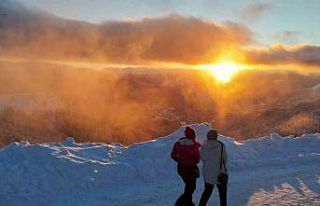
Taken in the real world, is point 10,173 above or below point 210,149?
below

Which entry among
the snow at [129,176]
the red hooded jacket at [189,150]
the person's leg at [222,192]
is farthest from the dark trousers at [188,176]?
the snow at [129,176]

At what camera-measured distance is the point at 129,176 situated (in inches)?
546

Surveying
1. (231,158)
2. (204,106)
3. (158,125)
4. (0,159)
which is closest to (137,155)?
(231,158)

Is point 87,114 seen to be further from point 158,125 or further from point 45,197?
point 45,197

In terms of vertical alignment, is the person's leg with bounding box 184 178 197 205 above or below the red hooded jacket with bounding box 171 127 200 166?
below

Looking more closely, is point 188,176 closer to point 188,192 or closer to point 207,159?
point 188,192

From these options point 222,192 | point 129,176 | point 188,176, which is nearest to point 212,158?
point 188,176

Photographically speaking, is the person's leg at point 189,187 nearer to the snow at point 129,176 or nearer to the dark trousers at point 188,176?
the dark trousers at point 188,176

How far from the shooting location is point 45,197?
11953 millimetres

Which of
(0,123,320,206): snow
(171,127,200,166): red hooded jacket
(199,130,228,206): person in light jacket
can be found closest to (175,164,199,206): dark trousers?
(171,127,200,166): red hooded jacket

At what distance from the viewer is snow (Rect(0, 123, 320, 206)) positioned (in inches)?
465

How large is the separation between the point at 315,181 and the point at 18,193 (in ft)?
22.7

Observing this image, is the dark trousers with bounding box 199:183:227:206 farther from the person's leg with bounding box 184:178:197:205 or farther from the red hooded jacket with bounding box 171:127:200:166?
the red hooded jacket with bounding box 171:127:200:166

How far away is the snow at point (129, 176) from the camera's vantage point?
1182cm
